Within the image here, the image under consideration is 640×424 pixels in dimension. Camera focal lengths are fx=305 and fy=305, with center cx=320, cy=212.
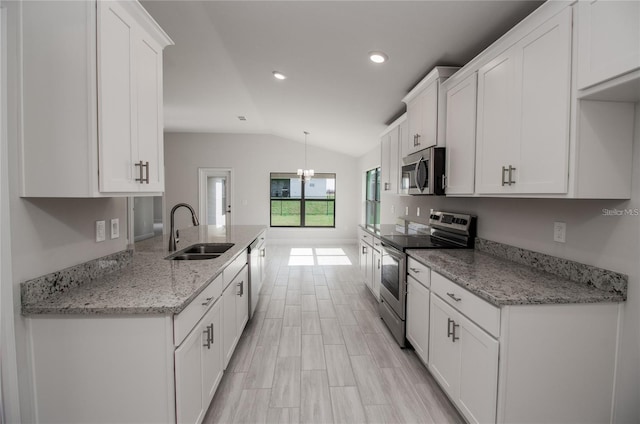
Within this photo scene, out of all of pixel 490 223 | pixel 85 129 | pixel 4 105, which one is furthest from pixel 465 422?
pixel 4 105

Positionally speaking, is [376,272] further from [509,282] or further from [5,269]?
[5,269]

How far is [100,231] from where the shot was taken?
1.77 m

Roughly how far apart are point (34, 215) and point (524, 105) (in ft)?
8.10

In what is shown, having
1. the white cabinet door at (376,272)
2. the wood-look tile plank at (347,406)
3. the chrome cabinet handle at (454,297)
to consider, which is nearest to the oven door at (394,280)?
the white cabinet door at (376,272)

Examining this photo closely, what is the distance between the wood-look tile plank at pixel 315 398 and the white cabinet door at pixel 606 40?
2.20 meters

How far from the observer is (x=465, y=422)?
1.81 metres

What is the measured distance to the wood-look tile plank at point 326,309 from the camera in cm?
339

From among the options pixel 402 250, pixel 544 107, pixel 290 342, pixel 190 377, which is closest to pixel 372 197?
pixel 402 250

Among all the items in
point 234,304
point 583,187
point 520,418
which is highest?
point 583,187

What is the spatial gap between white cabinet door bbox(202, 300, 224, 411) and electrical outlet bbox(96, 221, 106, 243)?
760 mm

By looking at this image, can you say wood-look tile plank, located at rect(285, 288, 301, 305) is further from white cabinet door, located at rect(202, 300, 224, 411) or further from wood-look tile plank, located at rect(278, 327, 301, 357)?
white cabinet door, located at rect(202, 300, 224, 411)

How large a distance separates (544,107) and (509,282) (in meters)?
0.92

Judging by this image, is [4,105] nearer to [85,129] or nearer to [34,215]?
[85,129]

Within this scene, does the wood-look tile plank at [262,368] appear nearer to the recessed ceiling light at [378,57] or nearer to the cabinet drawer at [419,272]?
the cabinet drawer at [419,272]
